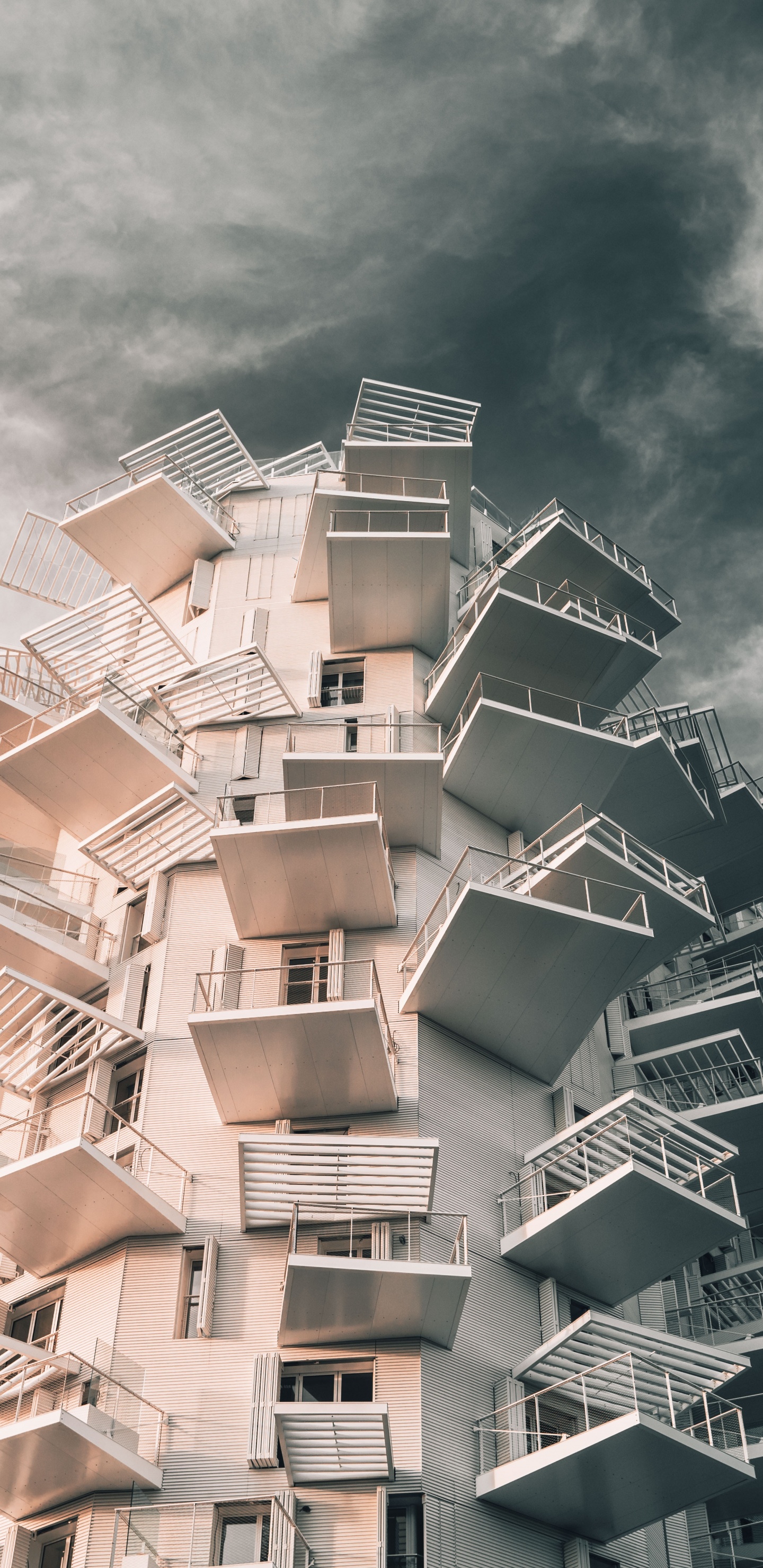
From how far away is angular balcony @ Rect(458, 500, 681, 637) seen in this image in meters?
31.7

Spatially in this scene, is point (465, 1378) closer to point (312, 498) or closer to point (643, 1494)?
point (643, 1494)

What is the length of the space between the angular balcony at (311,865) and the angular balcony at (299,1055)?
5.36 ft

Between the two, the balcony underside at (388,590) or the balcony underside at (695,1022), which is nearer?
the balcony underside at (388,590)

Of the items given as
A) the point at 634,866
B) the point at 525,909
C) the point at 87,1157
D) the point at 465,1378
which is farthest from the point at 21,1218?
the point at 634,866

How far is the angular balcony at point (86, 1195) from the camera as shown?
67.4 ft

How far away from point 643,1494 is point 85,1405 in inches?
333

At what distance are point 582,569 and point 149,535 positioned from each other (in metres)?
11.2

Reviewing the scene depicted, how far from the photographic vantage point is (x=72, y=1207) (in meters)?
21.2

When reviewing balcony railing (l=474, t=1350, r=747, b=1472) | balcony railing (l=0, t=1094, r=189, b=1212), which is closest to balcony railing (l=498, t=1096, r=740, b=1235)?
A: balcony railing (l=474, t=1350, r=747, b=1472)

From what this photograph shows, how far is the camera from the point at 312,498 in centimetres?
3192

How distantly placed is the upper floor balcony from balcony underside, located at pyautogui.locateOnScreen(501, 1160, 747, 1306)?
3117 mm

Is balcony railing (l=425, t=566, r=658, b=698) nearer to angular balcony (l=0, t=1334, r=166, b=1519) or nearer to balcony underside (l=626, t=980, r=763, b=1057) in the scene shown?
balcony underside (l=626, t=980, r=763, b=1057)

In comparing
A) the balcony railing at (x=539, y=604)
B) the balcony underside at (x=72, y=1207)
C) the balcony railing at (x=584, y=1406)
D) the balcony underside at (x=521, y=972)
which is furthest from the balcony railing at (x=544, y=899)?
the balcony railing at (x=584, y=1406)

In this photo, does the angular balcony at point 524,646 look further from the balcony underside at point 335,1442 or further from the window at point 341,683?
the balcony underside at point 335,1442
